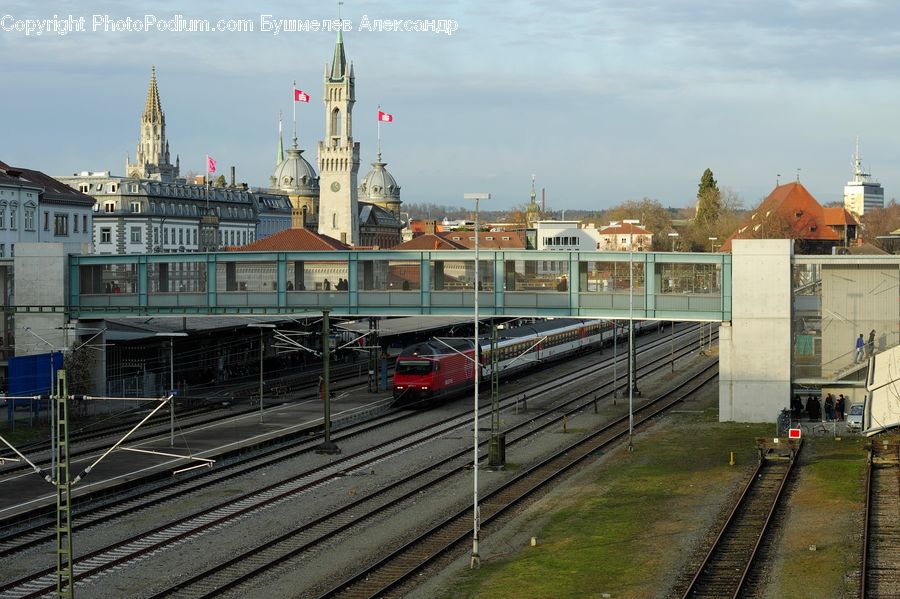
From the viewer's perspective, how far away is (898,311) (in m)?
57.5

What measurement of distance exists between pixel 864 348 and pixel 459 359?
22971 millimetres

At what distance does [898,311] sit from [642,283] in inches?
489

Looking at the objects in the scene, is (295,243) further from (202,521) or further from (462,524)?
(462,524)

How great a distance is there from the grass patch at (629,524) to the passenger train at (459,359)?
14.1 meters

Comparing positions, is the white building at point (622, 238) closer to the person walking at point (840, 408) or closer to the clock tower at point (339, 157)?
the clock tower at point (339, 157)

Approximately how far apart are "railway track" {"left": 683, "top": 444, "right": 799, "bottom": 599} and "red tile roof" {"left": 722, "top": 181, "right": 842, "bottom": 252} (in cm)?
10124

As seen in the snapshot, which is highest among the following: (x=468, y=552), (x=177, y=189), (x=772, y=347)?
(x=177, y=189)

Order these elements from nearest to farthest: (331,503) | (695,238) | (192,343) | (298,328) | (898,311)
Answer: (331,503) < (898,311) < (192,343) < (298,328) < (695,238)

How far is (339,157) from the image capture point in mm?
181875

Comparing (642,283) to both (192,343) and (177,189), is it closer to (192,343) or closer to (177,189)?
(192,343)

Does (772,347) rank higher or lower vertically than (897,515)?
higher

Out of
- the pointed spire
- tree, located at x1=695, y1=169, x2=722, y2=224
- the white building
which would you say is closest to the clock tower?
the pointed spire

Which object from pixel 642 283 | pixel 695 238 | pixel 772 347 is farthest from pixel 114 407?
pixel 695 238

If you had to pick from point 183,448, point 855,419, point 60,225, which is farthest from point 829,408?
point 60,225
